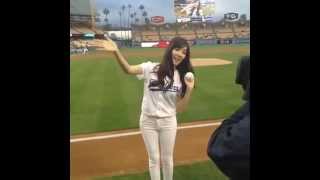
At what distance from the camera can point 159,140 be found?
330cm

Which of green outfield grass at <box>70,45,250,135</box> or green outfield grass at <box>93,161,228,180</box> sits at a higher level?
green outfield grass at <box>70,45,250,135</box>

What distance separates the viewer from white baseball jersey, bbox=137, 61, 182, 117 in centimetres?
321

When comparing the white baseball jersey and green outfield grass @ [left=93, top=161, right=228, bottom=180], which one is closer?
the white baseball jersey

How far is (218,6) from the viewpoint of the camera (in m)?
3.39

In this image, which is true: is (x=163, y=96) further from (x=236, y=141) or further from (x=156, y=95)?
(x=236, y=141)

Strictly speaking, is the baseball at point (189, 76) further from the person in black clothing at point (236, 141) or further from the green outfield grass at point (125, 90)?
the person in black clothing at point (236, 141)

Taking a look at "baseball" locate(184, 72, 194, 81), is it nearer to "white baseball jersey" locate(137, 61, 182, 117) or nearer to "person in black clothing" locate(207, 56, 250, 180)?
"white baseball jersey" locate(137, 61, 182, 117)

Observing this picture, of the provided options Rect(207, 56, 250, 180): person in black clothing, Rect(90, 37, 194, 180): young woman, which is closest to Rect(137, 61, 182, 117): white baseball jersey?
Rect(90, 37, 194, 180): young woman

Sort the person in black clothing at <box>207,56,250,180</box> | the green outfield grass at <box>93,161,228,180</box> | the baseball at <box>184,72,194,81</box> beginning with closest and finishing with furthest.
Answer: the person in black clothing at <box>207,56,250,180</box>, the baseball at <box>184,72,194,81</box>, the green outfield grass at <box>93,161,228,180</box>

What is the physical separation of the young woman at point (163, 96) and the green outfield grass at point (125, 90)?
2.0 inches

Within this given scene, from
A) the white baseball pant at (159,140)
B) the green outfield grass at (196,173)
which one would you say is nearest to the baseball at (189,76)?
the white baseball pant at (159,140)

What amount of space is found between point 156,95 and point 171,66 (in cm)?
23
